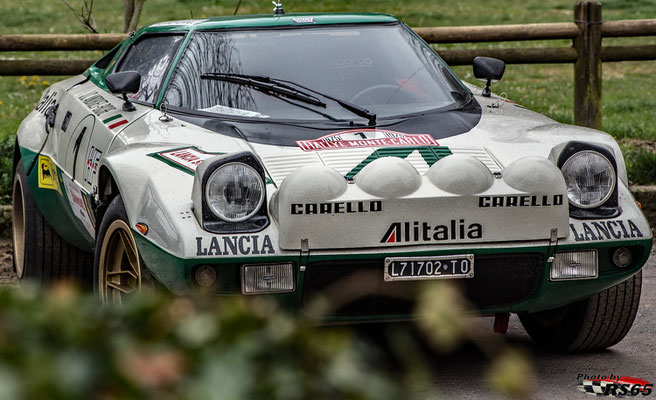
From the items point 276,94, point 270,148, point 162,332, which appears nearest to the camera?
point 162,332

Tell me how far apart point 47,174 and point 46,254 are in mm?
434

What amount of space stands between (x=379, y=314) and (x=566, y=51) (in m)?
5.12

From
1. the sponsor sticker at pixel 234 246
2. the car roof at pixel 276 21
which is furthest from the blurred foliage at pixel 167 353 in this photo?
the car roof at pixel 276 21

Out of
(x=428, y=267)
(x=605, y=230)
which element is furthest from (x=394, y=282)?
(x=605, y=230)

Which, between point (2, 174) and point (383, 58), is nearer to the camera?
point (383, 58)

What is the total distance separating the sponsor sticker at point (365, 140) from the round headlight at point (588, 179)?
22.7 inches

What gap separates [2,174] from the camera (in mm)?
7648

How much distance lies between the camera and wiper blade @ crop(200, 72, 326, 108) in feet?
15.8

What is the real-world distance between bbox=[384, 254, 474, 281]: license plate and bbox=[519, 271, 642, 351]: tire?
848 mm

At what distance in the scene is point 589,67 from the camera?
860 centimetres

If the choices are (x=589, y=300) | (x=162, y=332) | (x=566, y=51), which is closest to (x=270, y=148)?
(x=589, y=300)

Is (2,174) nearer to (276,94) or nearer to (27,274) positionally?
(27,274)

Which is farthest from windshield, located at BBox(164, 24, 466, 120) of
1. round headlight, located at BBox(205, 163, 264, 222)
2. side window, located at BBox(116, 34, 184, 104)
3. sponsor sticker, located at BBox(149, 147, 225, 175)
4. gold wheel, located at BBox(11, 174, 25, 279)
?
gold wheel, located at BBox(11, 174, 25, 279)

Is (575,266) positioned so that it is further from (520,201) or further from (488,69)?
(488,69)
